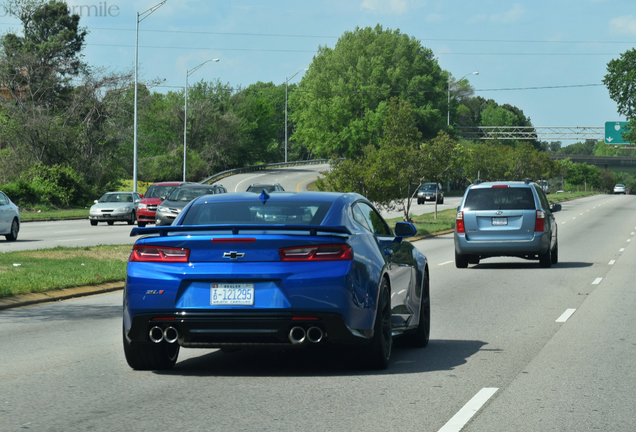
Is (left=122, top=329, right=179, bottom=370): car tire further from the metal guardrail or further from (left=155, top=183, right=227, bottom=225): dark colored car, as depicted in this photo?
the metal guardrail

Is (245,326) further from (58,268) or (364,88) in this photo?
(364,88)

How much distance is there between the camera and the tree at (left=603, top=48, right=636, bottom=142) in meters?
82.4

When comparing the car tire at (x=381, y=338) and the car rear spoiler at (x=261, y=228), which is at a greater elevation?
the car rear spoiler at (x=261, y=228)

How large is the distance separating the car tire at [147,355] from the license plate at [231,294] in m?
0.84

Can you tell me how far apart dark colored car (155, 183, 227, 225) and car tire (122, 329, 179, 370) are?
22.6 meters

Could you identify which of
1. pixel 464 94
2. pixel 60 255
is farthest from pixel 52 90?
pixel 464 94

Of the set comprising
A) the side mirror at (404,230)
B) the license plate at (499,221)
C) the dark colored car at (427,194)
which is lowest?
the dark colored car at (427,194)

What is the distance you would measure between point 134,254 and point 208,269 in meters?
0.71

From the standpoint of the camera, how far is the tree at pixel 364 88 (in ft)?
312

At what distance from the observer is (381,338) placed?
25.8ft

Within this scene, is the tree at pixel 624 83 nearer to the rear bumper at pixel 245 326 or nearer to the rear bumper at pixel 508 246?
the rear bumper at pixel 508 246

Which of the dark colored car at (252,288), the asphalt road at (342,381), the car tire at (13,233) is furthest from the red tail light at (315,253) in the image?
the car tire at (13,233)

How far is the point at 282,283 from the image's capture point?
7227mm

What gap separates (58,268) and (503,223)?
9.17 metres
